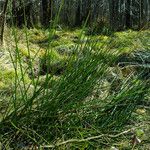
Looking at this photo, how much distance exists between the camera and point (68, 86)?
1914 mm

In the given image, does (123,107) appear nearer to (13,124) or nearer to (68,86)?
(68,86)

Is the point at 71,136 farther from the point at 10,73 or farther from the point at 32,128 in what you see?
the point at 10,73

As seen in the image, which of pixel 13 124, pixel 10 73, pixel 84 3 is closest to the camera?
pixel 13 124

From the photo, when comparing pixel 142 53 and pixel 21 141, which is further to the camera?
pixel 142 53

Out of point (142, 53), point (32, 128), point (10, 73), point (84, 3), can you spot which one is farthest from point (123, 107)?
point (84, 3)

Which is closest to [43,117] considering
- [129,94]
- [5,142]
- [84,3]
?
[5,142]

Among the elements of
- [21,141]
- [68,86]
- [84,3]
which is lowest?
[84,3]

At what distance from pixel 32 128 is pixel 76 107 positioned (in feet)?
0.74

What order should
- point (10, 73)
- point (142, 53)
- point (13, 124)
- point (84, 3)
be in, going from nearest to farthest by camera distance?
point (13, 124) < point (10, 73) < point (142, 53) < point (84, 3)

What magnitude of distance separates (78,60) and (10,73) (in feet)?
8.14

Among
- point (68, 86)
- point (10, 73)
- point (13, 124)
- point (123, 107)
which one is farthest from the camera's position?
point (10, 73)

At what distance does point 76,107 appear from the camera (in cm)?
193

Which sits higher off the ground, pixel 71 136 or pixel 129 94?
pixel 129 94

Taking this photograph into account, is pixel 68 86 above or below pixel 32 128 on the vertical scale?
above
